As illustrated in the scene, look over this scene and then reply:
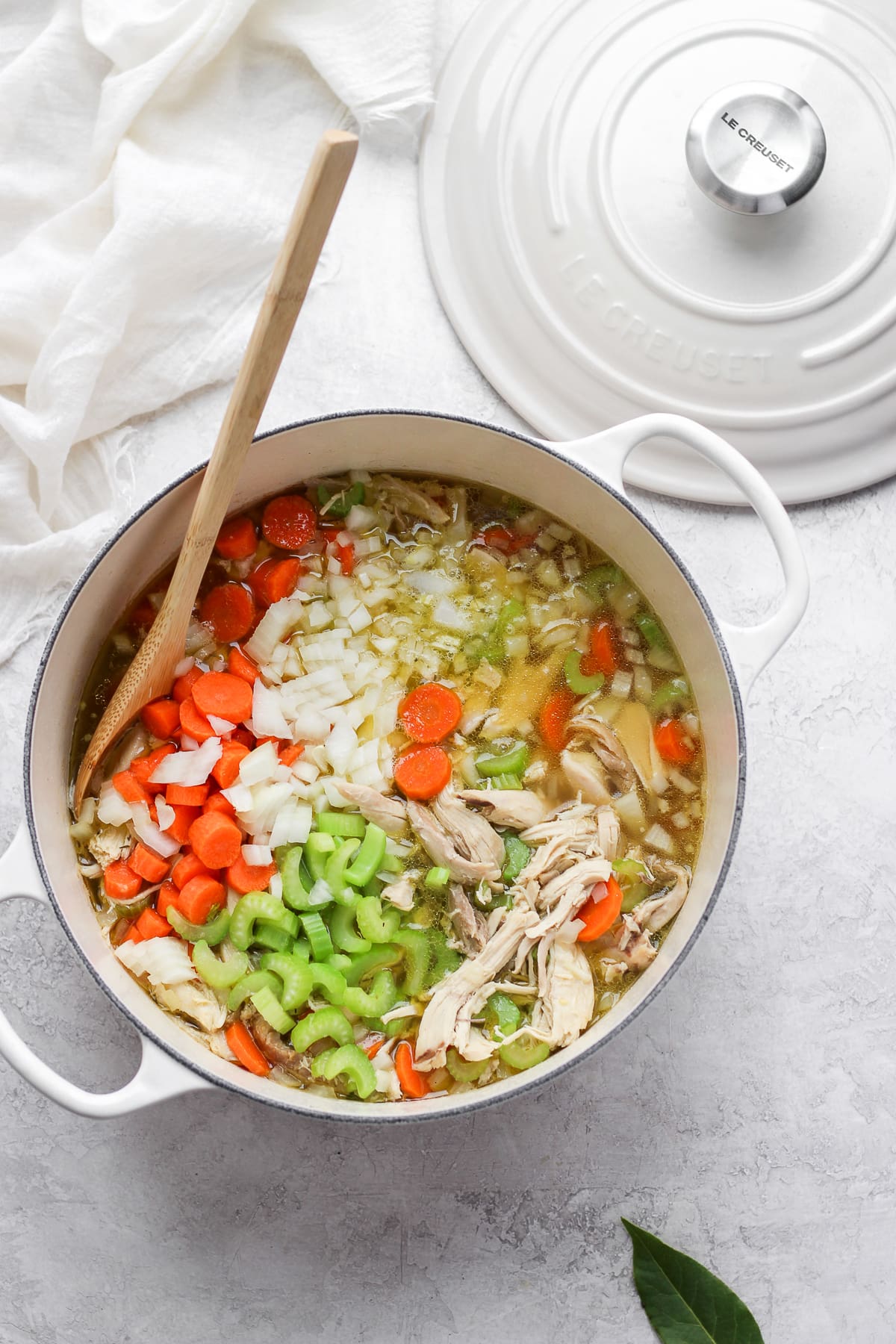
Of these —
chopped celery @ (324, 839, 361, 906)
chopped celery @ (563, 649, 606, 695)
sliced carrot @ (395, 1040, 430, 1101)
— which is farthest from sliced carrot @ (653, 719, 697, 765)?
sliced carrot @ (395, 1040, 430, 1101)

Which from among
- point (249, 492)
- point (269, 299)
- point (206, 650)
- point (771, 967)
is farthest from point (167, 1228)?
point (269, 299)

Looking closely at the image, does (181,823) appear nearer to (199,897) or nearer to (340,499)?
(199,897)

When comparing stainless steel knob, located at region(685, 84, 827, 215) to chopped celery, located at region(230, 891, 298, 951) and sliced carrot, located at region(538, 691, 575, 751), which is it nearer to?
sliced carrot, located at region(538, 691, 575, 751)

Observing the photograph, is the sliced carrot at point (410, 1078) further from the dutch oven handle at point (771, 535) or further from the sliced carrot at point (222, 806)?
the dutch oven handle at point (771, 535)

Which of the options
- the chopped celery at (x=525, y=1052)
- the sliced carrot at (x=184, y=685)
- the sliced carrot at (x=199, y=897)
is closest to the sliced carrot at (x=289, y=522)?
the sliced carrot at (x=184, y=685)

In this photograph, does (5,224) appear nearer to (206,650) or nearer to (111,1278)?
(206,650)
